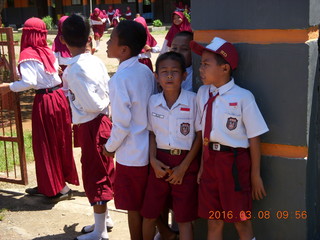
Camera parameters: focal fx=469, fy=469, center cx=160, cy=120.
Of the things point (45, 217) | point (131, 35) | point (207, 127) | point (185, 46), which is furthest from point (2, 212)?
point (207, 127)

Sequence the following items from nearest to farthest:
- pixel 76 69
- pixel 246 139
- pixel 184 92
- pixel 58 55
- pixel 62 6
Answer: pixel 246 139
pixel 184 92
pixel 76 69
pixel 58 55
pixel 62 6

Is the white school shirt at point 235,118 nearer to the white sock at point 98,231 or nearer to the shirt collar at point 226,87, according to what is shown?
the shirt collar at point 226,87

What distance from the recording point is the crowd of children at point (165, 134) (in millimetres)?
2793

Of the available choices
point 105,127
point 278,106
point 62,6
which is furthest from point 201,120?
point 62,6

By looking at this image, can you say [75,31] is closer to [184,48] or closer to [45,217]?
[184,48]

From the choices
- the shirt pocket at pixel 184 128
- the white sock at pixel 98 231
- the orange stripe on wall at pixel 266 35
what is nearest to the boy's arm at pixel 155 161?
the shirt pocket at pixel 184 128

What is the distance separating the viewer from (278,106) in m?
2.82

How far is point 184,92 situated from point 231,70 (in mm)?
353

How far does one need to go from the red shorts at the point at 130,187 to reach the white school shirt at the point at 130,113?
6 cm

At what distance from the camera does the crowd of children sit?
9.16 ft

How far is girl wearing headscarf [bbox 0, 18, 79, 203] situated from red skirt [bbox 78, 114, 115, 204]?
97 cm

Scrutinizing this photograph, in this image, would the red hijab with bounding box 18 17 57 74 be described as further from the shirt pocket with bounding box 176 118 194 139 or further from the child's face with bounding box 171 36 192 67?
the shirt pocket with bounding box 176 118 194 139

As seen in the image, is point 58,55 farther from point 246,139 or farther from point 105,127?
point 246,139

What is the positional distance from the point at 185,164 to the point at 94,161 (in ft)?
3.14
